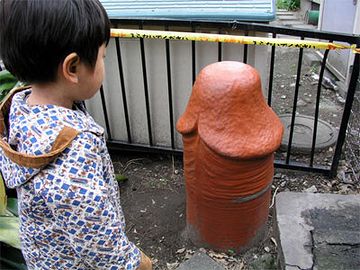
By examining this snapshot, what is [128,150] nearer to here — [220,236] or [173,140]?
[173,140]

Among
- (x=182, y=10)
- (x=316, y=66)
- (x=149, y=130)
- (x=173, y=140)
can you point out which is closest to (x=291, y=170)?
(x=173, y=140)

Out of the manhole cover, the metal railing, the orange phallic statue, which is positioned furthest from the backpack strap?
the manhole cover

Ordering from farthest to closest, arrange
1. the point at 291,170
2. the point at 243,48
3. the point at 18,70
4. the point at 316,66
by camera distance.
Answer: the point at 316,66, the point at 291,170, the point at 243,48, the point at 18,70

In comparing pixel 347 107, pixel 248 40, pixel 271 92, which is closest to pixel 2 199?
pixel 248 40

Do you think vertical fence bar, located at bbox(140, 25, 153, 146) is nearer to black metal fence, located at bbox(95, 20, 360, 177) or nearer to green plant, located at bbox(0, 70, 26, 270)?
black metal fence, located at bbox(95, 20, 360, 177)

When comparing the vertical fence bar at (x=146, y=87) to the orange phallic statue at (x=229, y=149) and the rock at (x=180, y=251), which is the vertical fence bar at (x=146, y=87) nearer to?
the orange phallic statue at (x=229, y=149)

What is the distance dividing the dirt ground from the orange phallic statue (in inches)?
8.2

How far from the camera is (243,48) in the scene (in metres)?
2.86

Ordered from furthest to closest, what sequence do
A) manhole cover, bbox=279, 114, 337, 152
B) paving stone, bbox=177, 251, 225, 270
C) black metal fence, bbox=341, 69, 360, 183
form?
manhole cover, bbox=279, 114, 337, 152, black metal fence, bbox=341, 69, 360, 183, paving stone, bbox=177, 251, 225, 270

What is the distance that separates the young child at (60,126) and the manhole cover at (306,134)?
2594mm

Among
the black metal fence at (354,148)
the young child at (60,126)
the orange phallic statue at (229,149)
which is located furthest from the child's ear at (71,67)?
the black metal fence at (354,148)

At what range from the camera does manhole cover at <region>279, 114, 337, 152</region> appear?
→ 3.52m

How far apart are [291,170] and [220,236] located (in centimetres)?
113

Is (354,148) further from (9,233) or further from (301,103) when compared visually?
(9,233)
